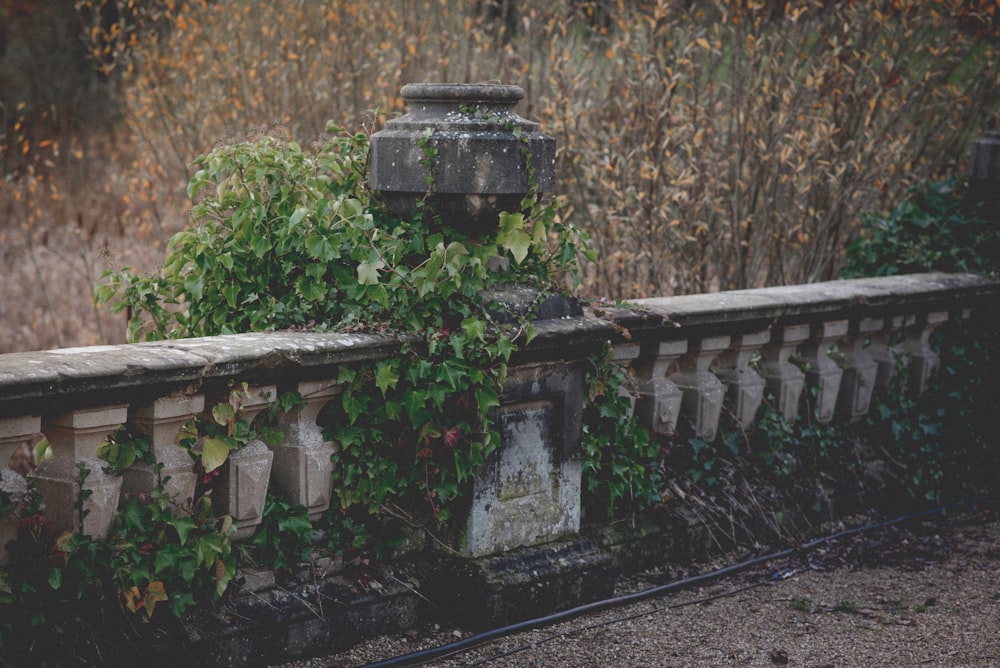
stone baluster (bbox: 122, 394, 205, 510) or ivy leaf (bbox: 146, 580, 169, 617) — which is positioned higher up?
stone baluster (bbox: 122, 394, 205, 510)

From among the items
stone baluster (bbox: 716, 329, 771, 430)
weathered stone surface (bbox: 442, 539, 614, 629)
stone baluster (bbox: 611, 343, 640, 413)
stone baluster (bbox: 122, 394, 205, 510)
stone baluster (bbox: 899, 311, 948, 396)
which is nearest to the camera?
stone baluster (bbox: 122, 394, 205, 510)

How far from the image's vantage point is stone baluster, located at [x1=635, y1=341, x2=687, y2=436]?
445 centimetres

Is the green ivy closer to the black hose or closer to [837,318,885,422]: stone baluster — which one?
the black hose

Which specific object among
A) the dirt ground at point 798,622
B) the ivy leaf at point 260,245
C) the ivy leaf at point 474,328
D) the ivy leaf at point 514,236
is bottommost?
the dirt ground at point 798,622

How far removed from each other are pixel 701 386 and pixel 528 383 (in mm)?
1104

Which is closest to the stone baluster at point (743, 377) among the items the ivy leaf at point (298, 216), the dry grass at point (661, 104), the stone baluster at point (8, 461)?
the dry grass at point (661, 104)

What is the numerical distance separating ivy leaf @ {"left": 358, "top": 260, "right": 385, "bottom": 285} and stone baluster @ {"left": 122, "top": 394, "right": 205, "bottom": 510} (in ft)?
2.15

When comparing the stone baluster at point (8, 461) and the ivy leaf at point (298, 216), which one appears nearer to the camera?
the stone baluster at point (8, 461)

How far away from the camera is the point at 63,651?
2848 millimetres

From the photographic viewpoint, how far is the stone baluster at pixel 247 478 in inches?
128

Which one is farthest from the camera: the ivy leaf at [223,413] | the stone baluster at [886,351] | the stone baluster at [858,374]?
the stone baluster at [886,351]

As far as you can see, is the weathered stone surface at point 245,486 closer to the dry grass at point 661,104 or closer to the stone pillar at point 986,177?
the dry grass at point 661,104

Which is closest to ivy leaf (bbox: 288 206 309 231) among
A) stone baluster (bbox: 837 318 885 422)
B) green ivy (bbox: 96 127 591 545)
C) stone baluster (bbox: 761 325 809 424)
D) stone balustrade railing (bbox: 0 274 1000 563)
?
green ivy (bbox: 96 127 591 545)

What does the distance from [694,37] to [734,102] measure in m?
0.47
